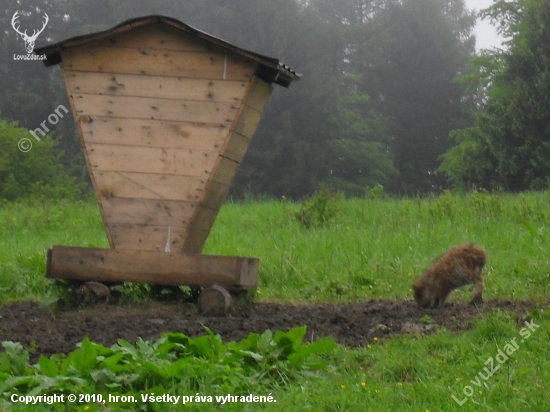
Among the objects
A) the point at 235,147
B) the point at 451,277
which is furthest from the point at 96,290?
the point at 451,277

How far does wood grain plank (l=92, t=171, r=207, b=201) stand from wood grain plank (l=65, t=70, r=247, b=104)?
0.79 m

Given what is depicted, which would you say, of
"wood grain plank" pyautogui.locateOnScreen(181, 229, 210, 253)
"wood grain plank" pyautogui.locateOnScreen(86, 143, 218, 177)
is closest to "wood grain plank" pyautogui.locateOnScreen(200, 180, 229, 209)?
"wood grain plank" pyautogui.locateOnScreen(86, 143, 218, 177)

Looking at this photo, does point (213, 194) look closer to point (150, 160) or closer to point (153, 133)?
point (150, 160)

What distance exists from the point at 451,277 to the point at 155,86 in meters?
3.36

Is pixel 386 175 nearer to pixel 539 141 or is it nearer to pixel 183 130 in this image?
pixel 539 141

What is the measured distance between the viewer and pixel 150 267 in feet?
24.7

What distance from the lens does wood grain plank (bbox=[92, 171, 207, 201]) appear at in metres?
7.64

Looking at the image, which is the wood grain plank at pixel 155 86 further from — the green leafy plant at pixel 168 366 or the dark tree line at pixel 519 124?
the dark tree line at pixel 519 124

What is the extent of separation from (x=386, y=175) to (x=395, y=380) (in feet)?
127

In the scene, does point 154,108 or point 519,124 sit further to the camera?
point 519,124

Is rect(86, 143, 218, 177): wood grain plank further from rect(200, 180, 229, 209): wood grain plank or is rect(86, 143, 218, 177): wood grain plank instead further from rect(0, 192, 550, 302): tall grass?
rect(0, 192, 550, 302): tall grass

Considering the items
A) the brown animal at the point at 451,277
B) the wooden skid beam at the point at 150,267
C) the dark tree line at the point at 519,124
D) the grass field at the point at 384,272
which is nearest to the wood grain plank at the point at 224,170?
the wooden skid beam at the point at 150,267

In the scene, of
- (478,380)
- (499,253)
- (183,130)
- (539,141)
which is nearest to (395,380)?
(478,380)

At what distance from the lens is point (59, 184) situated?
28719 mm
